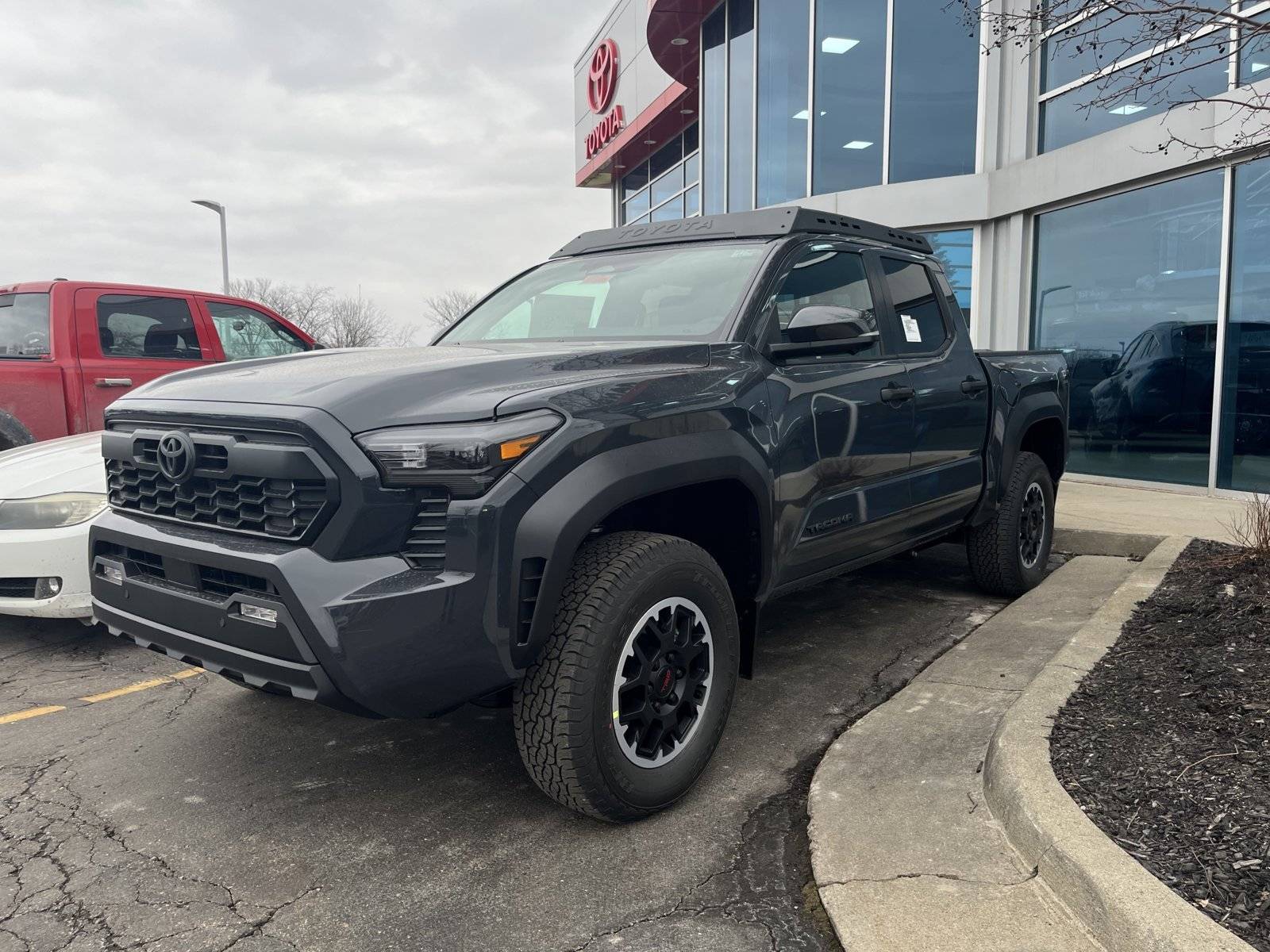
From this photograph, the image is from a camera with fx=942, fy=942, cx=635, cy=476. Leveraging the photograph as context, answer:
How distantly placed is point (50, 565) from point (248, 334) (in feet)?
11.2

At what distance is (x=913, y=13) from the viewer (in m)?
10.9

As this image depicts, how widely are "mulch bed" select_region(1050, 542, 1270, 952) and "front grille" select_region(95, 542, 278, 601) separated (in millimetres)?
2224

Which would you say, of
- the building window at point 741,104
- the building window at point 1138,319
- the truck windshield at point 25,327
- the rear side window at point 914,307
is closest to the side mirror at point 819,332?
the rear side window at point 914,307

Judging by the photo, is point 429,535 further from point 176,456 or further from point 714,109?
point 714,109

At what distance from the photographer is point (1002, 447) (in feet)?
16.0

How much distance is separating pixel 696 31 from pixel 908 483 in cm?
1458

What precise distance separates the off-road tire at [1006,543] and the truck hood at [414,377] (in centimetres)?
257

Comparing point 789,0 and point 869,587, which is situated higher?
point 789,0

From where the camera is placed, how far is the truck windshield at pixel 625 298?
351 cm

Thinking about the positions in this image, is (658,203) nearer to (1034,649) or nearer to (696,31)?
(696,31)

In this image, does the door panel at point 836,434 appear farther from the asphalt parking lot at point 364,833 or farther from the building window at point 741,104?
the building window at point 741,104

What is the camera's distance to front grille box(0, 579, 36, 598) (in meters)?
4.39

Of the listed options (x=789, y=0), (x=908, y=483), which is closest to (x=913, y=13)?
(x=789, y=0)

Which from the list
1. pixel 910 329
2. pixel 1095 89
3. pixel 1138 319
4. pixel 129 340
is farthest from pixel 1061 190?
pixel 129 340
